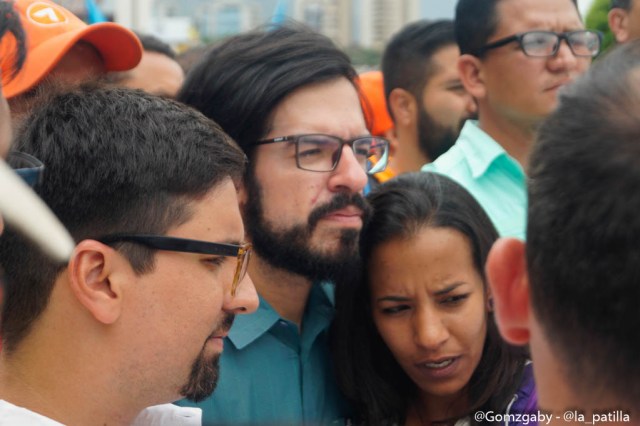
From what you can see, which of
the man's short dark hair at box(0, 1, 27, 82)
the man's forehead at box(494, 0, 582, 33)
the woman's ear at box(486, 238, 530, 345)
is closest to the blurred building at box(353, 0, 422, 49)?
the man's forehead at box(494, 0, 582, 33)

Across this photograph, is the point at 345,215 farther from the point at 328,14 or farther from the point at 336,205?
the point at 328,14

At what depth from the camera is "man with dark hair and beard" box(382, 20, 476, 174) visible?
5.27m

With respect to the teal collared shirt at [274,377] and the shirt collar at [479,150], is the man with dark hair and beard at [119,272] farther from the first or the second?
the shirt collar at [479,150]

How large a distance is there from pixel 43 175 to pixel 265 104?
3.80 ft

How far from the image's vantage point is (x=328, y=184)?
2.95 m

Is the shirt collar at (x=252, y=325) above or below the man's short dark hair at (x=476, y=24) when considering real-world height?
below

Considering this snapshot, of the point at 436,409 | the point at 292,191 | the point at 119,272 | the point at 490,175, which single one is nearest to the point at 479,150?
the point at 490,175

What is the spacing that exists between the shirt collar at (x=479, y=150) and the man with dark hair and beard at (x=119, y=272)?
1754mm

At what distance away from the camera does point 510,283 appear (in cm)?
128

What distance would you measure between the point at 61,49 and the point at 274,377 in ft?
3.50

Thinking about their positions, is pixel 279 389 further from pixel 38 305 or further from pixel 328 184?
pixel 38 305

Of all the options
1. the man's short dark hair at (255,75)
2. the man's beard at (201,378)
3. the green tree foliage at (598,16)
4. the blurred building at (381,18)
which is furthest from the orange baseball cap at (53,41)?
the blurred building at (381,18)

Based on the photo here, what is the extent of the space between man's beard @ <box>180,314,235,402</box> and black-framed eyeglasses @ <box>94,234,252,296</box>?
0.45ft

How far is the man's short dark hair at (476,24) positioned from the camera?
156 inches
